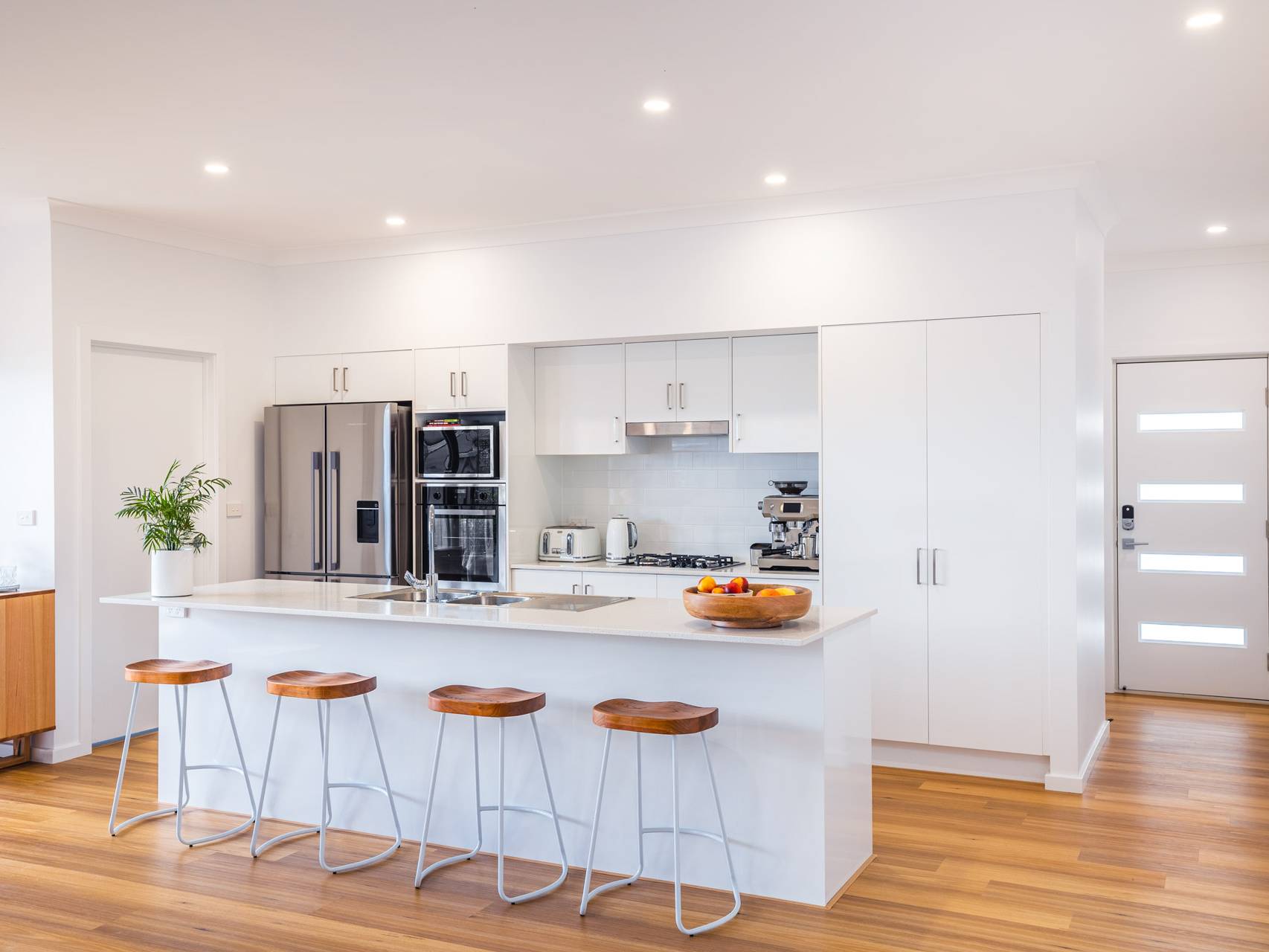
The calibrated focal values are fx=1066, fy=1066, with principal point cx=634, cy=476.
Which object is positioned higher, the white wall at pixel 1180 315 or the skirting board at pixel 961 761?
the white wall at pixel 1180 315

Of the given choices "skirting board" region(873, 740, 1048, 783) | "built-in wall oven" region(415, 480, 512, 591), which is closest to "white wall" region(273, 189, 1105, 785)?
"skirting board" region(873, 740, 1048, 783)

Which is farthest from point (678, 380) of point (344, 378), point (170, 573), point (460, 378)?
point (170, 573)

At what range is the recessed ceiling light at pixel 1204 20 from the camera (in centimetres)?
306

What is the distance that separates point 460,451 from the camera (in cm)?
577

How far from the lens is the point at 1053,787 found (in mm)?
4574

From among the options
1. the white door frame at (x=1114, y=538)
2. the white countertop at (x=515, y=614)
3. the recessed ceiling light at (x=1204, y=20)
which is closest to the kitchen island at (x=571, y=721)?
the white countertop at (x=515, y=614)

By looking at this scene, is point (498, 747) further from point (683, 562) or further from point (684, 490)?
point (684, 490)

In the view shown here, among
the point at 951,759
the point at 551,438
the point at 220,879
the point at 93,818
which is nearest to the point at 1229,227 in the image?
the point at 951,759

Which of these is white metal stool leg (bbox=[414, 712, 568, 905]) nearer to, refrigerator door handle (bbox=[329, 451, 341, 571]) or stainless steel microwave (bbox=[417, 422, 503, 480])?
stainless steel microwave (bbox=[417, 422, 503, 480])

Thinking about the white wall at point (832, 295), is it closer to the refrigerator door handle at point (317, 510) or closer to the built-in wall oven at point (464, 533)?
the refrigerator door handle at point (317, 510)

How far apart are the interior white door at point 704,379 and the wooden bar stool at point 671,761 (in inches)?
89.7

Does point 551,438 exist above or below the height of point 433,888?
above

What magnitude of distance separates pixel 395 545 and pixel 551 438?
3.39 feet

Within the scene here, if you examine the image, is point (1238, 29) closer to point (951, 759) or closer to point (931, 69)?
point (931, 69)
